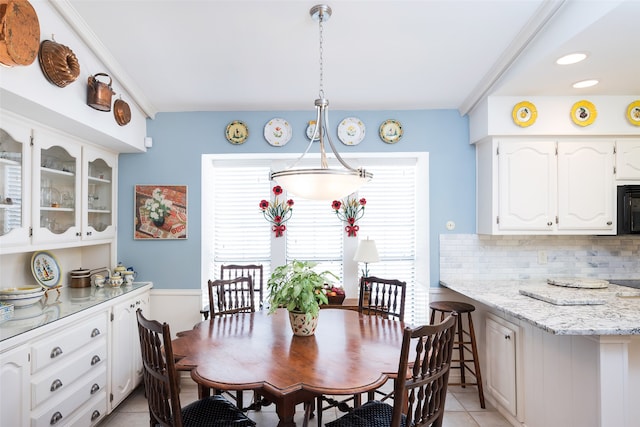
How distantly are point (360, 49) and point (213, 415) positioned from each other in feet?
8.17

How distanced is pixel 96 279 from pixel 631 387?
3.68 meters

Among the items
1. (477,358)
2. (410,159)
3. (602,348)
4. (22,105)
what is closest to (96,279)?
(22,105)

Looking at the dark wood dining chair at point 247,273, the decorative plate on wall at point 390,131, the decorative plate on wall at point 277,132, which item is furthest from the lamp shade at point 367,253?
the decorative plate on wall at point 277,132

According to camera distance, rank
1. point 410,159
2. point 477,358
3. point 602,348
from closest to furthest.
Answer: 1. point 602,348
2. point 477,358
3. point 410,159

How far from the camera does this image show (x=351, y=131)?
10.6 ft

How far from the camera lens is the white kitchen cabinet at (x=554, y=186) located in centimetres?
290

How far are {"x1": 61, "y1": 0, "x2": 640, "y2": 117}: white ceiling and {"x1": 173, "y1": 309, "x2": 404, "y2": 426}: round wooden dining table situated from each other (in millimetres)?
1915

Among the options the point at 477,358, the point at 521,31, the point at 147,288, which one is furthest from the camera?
the point at 147,288

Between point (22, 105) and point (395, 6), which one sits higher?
point (395, 6)

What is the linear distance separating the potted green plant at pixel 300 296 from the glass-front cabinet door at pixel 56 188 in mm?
1632

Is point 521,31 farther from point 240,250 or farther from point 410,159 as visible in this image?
point 240,250

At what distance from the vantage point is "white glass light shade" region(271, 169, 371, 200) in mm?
1703

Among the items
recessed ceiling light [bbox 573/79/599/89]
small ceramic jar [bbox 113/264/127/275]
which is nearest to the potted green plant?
small ceramic jar [bbox 113/264/127/275]

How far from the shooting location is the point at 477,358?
2.84 meters
